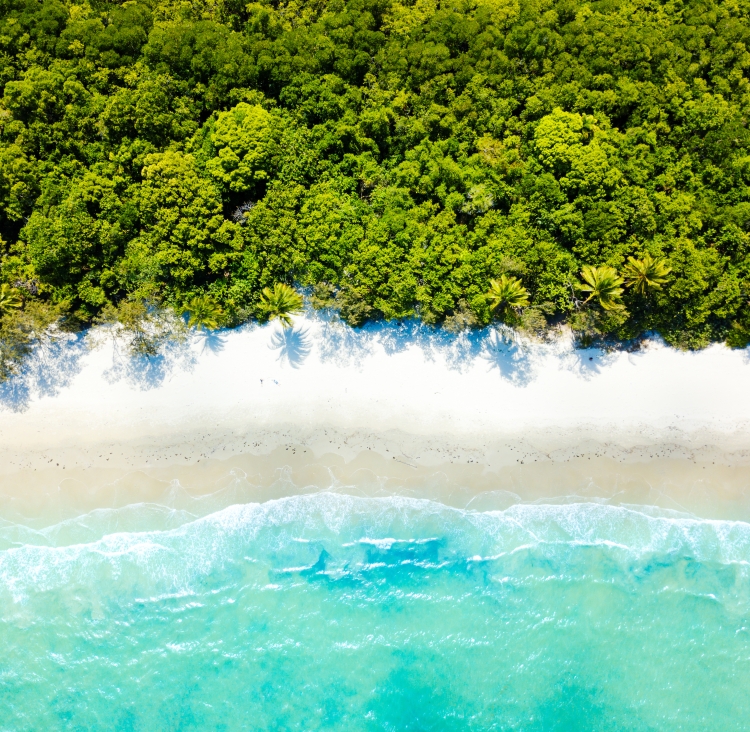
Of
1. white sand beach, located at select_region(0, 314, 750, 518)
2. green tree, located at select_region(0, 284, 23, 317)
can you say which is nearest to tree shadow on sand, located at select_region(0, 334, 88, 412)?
white sand beach, located at select_region(0, 314, 750, 518)

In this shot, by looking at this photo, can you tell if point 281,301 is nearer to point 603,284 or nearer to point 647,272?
point 603,284

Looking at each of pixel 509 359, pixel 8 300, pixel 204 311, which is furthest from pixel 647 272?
pixel 8 300

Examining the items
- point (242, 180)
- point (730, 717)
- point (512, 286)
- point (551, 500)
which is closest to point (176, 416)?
point (242, 180)

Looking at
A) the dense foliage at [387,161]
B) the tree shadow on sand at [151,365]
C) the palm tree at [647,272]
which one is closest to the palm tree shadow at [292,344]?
the dense foliage at [387,161]

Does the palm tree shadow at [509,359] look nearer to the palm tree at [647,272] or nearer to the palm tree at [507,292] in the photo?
the palm tree at [507,292]

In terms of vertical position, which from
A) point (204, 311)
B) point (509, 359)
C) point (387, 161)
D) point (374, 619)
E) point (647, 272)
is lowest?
point (374, 619)

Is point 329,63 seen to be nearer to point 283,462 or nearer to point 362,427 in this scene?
point 362,427
